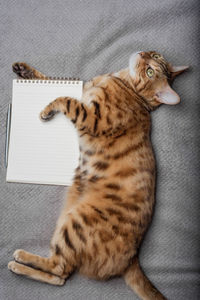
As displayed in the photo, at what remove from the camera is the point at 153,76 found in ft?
4.21

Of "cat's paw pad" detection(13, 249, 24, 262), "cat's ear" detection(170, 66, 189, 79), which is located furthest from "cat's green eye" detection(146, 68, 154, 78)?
"cat's paw pad" detection(13, 249, 24, 262)

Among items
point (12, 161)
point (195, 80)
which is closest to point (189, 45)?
point (195, 80)

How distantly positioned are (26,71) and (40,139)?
1.13 ft

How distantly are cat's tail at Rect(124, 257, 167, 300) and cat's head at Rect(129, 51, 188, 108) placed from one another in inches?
28.3

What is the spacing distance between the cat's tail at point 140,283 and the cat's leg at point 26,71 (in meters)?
0.96

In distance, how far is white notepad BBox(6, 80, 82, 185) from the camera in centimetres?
137

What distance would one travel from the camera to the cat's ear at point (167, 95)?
125 cm

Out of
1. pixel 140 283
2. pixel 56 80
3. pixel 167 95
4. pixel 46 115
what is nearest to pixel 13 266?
pixel 140 283

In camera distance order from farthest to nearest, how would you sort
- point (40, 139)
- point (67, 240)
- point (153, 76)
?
point (40, 139), point (153, 76), point (67, 240)

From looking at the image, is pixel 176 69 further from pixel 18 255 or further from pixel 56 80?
pixel 18 255

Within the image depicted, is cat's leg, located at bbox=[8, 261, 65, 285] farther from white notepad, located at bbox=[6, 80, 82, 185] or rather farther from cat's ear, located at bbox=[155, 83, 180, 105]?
cat's ear, located at bbox=[155, 83, 180, 105]

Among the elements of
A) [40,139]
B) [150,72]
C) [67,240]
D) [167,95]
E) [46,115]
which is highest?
[150,72]

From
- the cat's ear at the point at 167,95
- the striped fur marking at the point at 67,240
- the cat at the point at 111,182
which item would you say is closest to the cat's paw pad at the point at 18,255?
the cat at the point at 111,182

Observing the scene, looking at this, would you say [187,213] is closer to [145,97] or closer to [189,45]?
[145,97]
